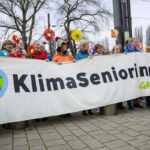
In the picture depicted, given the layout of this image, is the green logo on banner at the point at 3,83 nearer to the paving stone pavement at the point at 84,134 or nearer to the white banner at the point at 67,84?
the white banner at the point at 67,84

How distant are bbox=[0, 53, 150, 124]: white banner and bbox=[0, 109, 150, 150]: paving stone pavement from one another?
356 mm

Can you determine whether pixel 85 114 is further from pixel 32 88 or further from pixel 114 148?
pixel 114 148

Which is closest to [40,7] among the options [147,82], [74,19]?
[74,19]

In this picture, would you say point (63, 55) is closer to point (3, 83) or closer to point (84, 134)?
point (3, 83)

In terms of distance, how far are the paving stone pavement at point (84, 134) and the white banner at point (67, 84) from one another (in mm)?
356

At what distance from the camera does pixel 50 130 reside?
6.54 m

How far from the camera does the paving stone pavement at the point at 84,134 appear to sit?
17.3 ft

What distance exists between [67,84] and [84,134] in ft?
5.32

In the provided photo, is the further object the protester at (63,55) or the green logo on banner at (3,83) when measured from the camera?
the protester at (63,55)

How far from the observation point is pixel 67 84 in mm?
7266

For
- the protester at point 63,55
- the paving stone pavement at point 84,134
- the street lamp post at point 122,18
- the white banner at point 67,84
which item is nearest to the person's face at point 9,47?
the white banner at point 67,84

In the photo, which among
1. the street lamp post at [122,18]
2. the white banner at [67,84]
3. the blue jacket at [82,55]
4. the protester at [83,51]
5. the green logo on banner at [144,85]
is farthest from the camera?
the street lamp post at [122,18]

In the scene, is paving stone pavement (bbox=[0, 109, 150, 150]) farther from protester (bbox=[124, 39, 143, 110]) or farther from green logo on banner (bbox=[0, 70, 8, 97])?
green logo on banner (bbox=[0, 70, 8, 97])

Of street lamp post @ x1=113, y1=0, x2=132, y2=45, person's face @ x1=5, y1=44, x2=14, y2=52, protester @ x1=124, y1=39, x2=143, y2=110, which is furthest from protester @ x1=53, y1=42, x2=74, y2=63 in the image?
street lamp post @ x1=113, y1=0, x2=132, y2=45
